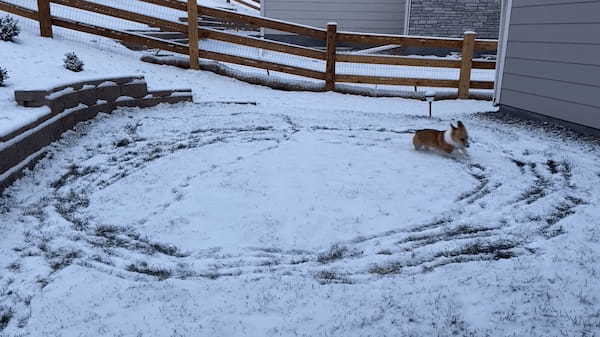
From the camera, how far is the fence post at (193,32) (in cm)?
1025

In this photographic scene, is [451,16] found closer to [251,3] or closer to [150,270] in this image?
[251,3]

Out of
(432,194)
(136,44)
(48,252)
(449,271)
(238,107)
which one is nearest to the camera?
(449,271)

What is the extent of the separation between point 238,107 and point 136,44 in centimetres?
440

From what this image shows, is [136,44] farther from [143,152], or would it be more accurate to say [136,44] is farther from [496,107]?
[496,107]

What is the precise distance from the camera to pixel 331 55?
1003cm

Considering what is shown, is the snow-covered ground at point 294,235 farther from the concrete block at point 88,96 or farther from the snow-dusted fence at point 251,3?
the snow-dusted fence at point 251,3

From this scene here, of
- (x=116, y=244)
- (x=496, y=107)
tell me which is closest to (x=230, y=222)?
(x=116, y=244)

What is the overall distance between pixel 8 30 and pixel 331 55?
614 cm

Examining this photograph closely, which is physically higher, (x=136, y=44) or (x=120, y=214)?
(x=136, y=44)

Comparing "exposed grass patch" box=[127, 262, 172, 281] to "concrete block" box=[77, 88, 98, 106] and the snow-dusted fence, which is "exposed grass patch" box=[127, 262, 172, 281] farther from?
the snow-dusted fence

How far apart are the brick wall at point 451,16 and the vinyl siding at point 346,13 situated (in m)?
0.72

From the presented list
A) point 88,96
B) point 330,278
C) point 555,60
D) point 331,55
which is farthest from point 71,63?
point 555,60

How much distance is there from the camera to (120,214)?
4137 millimetres

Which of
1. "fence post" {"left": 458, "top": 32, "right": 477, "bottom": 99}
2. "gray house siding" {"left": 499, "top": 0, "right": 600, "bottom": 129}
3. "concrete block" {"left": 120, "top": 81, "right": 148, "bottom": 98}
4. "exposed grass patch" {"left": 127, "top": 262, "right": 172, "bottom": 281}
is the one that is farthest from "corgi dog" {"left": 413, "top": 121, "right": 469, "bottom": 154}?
"concrete block" {"left": 120, "top": 81, "right": 148, "bottom": 98}
